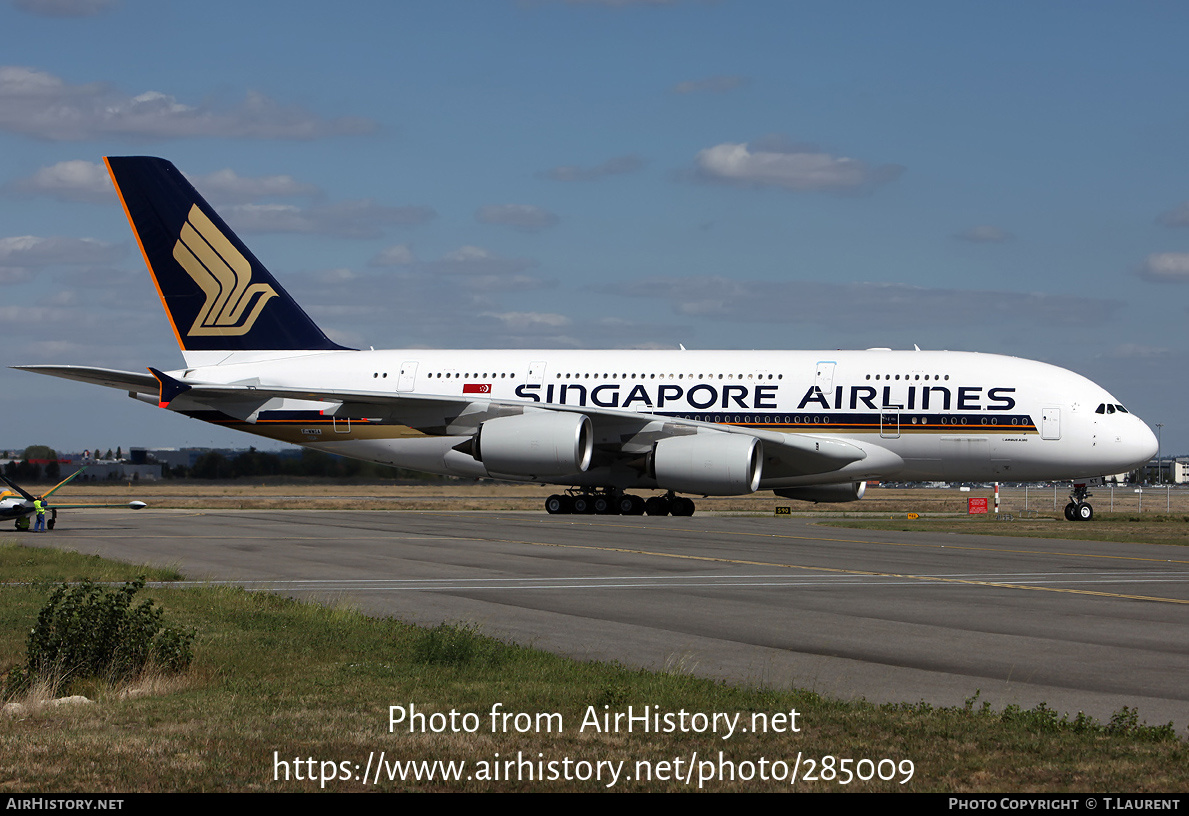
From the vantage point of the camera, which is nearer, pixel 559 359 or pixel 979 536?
pixel 979 536

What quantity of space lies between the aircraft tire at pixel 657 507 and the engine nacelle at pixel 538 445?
460 cm

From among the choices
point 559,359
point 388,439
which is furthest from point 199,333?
point 559,359

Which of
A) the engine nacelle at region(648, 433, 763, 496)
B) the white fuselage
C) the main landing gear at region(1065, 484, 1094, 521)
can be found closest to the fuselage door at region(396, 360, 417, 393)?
the white fuselage

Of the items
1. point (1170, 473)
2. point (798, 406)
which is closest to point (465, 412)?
point (798, 406)

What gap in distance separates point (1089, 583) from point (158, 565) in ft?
47.7

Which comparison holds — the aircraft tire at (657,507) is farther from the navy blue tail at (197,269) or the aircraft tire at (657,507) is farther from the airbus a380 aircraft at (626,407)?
the navy blue tail at (197,269)

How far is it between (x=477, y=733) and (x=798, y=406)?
27969 mm

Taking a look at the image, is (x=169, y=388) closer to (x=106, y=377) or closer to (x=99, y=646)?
(x=106, y=377)

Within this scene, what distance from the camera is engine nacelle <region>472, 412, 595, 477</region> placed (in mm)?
33531

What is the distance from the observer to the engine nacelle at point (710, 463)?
3238cm

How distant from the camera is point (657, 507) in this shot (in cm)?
3819

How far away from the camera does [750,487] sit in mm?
32812

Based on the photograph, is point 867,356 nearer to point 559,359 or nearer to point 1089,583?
point 559,359

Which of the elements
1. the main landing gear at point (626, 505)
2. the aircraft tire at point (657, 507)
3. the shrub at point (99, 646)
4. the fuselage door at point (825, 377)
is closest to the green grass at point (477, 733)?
the shrub at point (99, 646)
